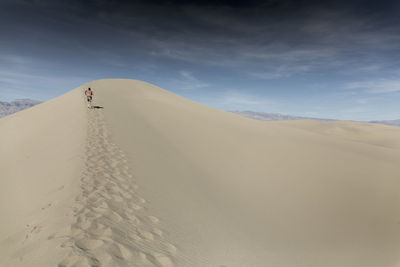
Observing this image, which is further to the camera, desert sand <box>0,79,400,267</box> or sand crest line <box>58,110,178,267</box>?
desert sand <box>0,79,400,267</box>

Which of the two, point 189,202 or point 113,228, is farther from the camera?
point 189,202

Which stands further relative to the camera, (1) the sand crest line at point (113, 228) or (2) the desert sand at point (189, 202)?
(2) the desert sand at point (189, 202)

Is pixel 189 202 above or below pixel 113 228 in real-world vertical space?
below

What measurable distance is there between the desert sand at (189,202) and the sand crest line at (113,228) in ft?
A: 0.07

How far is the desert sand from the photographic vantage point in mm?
3602

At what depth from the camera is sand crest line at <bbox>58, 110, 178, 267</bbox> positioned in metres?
3.07

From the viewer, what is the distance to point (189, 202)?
5891 mm

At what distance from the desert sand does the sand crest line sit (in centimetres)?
2

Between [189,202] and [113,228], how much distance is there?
8.12 feet

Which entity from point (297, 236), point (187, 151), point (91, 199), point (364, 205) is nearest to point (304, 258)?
point (297, 236)

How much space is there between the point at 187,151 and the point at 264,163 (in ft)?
12.1

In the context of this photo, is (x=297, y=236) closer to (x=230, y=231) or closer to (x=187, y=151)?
(x=230, y=231)

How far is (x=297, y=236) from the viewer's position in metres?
5.50

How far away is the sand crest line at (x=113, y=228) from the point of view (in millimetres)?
3070
